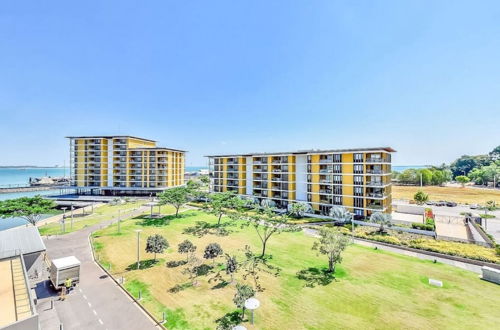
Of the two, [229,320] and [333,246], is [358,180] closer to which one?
[333,246]

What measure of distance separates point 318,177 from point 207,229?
29414 mm

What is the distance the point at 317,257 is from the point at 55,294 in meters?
30.3

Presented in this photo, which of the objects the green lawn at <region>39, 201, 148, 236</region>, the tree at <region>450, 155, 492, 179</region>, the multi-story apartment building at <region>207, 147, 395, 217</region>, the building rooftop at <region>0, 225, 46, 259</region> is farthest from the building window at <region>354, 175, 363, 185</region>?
the tree at <region>450, 155, 492, 179</region>

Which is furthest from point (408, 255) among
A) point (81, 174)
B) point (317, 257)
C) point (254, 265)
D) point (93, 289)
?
point (81, 174)

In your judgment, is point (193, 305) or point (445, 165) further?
point (445, 165)

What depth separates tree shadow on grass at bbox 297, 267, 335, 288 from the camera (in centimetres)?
2572

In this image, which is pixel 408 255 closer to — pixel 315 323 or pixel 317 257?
pixel 317 257

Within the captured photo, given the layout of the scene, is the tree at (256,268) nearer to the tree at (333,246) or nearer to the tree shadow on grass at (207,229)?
the tree at (333,246)

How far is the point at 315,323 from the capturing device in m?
19.1

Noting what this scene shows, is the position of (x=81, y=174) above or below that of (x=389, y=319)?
above

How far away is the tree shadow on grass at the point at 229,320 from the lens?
18700mm

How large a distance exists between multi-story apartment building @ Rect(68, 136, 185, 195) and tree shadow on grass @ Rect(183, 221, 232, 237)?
4715cm

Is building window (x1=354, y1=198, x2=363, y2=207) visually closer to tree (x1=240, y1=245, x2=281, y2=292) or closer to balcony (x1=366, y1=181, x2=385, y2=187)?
balcony (x1=366, y1=181, x2=385, y2=187)

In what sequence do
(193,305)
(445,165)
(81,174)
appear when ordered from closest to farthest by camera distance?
(193,305) → (81,174) → (445,165)
